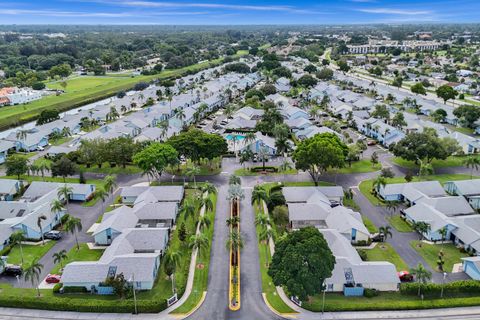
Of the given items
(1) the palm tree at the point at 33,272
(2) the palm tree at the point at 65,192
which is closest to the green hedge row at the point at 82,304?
(1) the palm tree at the point at 33,272

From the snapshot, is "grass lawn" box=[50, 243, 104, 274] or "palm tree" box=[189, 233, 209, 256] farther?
"grass lawn" box=[50, 243, 104, 274]

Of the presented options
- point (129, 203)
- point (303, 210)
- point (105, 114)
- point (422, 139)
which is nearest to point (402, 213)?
point (303, 210)

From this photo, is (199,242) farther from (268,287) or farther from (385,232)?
(385,232)

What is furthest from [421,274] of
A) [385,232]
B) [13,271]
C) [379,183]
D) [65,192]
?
[65,192]

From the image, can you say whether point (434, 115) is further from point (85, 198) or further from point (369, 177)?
point (85, 198)

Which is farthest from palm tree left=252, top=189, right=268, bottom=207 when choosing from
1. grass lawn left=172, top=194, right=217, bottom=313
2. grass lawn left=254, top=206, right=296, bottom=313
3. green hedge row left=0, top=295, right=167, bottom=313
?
green hedge row left=0, top=295, right=167, bottom=313

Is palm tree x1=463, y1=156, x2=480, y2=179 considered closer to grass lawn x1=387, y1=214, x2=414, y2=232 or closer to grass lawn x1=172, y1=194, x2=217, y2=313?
grass lawn x1=387, y1=214, x2=414, y2=232
